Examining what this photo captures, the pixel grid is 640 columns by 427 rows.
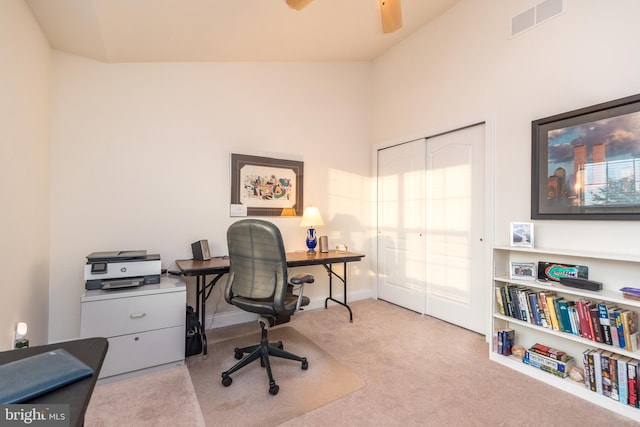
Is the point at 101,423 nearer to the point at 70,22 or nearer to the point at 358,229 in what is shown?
the point at 70,22

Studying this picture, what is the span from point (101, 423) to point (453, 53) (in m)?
4.12

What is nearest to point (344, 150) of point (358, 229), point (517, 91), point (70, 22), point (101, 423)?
point (358, 229)

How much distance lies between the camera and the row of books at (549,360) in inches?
79.4

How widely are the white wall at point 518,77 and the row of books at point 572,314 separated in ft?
1.36

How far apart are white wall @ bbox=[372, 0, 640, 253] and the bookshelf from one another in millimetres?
128

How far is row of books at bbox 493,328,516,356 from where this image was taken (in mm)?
2307

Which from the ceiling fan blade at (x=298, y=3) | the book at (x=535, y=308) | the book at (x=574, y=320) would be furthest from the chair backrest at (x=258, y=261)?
the book at (x=574, y=320)

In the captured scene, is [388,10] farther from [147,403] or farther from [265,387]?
[147,403]

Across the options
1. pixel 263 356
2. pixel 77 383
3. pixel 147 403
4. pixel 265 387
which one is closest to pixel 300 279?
pixel 263 356

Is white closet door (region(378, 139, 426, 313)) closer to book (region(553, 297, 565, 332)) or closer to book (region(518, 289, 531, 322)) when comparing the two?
book (region(518, 289, 531, 322))

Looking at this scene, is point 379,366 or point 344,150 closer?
point 379,366

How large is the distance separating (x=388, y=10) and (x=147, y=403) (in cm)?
294

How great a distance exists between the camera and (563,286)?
205 cm

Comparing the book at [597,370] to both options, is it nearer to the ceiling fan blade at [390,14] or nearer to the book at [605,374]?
the book at [605,374]
